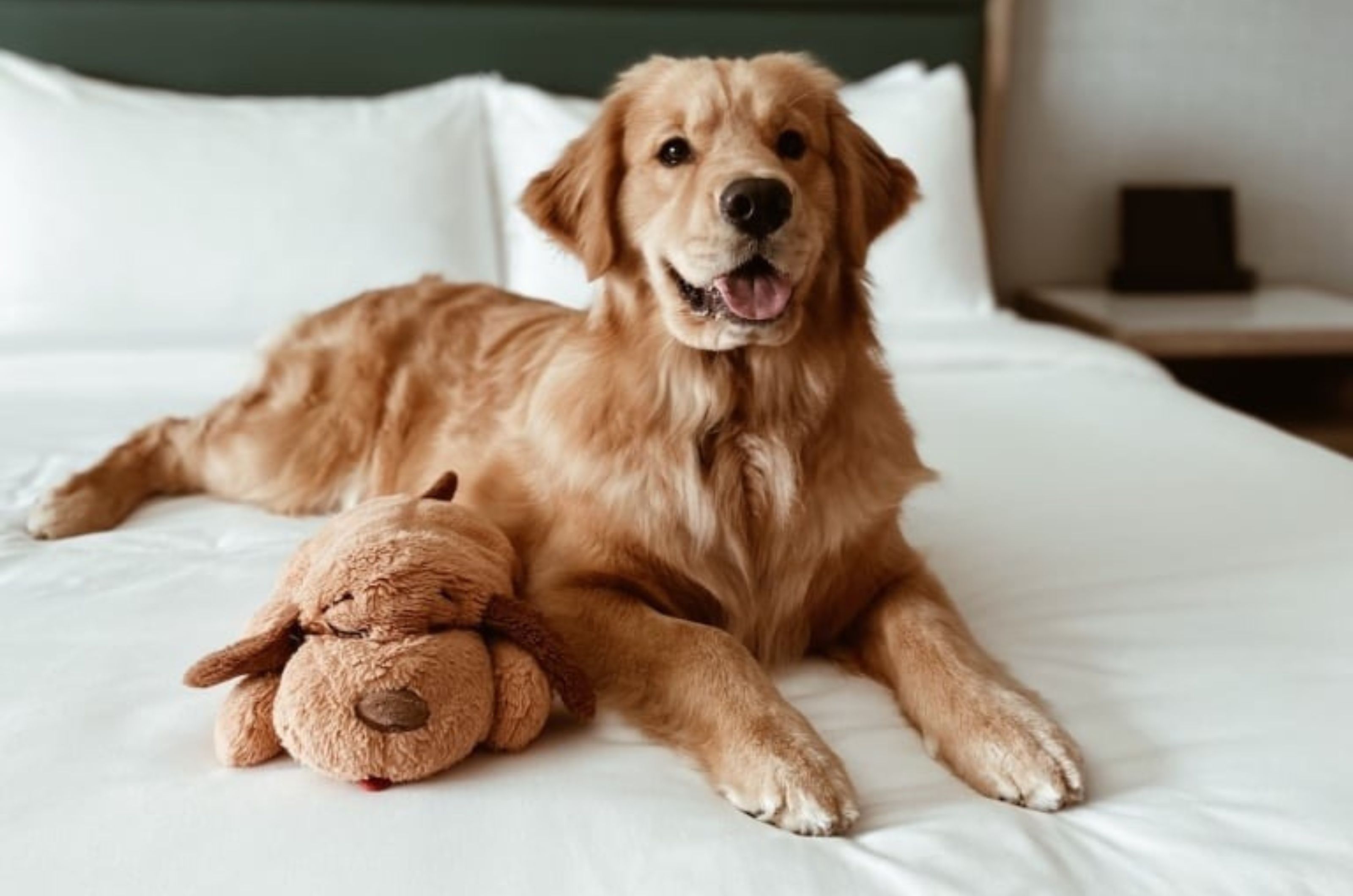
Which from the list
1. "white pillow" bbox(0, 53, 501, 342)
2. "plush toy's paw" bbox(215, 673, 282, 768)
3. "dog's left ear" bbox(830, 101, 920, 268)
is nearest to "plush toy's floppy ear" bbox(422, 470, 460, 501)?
"plush toy's paw" bbox(215, 673, 282, 768)

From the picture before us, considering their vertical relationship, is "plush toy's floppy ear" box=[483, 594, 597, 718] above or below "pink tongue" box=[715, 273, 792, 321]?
below

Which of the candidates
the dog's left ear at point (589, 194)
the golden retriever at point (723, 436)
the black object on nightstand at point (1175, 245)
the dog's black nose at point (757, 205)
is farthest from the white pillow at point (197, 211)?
the black object on nightstand at point (1175, 245)

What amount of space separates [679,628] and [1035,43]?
3.27m

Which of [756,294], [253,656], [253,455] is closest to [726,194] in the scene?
[756,294]

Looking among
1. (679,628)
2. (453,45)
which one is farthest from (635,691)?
(453,45)

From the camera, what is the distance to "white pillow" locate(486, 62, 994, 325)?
10.7 feet

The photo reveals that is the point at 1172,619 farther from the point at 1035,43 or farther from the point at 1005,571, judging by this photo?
the point at 1035,43

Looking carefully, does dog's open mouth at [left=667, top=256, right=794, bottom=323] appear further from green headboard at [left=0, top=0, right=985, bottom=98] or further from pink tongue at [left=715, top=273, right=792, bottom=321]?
green headboard at [left=0, top=0, right=985, bottom=98]

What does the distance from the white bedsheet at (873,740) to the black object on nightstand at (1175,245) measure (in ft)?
6.46

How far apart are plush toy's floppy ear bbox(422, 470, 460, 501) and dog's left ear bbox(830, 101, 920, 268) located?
634mm

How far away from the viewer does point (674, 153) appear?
1705 millimetres

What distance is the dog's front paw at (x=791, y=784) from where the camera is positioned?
1.12 metres

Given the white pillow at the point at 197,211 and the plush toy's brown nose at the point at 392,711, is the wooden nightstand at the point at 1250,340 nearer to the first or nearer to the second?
the white pillow at the point at 197,211

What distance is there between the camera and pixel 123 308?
292 centimetres
